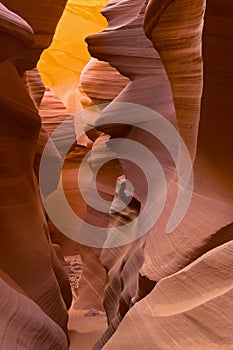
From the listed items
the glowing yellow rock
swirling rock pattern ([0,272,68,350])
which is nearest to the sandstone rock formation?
swirling rock pattern ([0,272,68,350])

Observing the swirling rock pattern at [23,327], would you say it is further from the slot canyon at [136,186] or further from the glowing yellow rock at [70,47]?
the glowing yellow rock at [70,47]

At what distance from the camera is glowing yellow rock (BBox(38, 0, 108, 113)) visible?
913 cm

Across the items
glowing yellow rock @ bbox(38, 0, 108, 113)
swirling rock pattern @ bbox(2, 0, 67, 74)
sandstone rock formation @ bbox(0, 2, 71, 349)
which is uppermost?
swirling rock pattern @ bbox(2, 0, 67, 74)

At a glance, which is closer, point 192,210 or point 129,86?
point 192,210

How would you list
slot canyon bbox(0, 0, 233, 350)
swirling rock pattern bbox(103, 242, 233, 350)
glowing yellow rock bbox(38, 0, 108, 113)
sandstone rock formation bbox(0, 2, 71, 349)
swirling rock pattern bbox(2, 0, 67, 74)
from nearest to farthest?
swirling rock pattern bbox(103, 242, 233, 350), slot canyon bbox(0, 0, 233, 350), sandstone rock formation bbox(0, 2, 71, 349), swirling rock pattern bbox(2, 0, 67, 74), glowing yellow rock bbox(38, 0, 108, 113)

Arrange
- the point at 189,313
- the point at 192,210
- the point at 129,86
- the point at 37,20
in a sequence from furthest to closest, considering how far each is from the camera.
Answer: the point at 37,20, the point at 129,86, the point at 192,210, the point at 189,313

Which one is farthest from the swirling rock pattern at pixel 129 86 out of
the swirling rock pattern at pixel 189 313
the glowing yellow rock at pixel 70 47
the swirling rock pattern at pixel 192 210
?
the glowing yellow rock at pixel 70 47

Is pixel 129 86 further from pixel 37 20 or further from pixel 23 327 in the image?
pixel 23 327

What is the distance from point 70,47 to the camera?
939cm

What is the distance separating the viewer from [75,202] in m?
6.51

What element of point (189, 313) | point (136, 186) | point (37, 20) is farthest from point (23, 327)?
point (37, 20)

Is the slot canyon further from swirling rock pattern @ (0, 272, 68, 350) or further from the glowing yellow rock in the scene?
the glowing yellow rock

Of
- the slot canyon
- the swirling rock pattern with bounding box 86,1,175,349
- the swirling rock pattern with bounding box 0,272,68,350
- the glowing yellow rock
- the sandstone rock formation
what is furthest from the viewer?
the glowing yellow rock

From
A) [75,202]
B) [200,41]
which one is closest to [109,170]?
[75,202]
